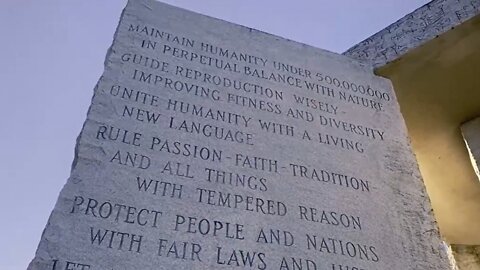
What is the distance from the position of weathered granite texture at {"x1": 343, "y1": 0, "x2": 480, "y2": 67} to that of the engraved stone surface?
24.7 inches

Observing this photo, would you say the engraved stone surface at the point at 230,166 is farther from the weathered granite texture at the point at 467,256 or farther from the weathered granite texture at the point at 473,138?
the weathered granite texture at the point at 467,256

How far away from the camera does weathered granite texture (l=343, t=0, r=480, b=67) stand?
5.44 meters

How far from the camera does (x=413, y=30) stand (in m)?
5.61

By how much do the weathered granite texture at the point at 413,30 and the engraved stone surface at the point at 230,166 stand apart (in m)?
0.63

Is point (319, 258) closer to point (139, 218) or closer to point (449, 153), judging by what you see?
point (139, 218)

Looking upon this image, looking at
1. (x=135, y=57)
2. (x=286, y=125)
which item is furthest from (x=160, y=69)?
(x=286, y=125)

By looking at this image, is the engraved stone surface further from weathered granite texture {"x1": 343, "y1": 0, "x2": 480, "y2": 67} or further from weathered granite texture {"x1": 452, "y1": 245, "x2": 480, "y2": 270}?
weathered granite texture {"x1": 452, "y1": 245, "x2": 480, "y2": 270}

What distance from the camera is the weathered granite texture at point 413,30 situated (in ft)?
17.8

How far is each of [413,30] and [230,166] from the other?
121 inches

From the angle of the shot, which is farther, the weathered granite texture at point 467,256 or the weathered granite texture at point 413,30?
the weathered granite texture at point 467,256

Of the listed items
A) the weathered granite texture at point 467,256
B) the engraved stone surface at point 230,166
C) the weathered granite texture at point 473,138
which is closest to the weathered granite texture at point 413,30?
the engraved stone surface at point 230,166

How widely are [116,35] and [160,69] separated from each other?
0.52 metres

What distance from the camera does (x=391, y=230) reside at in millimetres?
3719

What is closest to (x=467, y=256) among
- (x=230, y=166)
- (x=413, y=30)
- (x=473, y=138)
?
(x=473, y=138)
